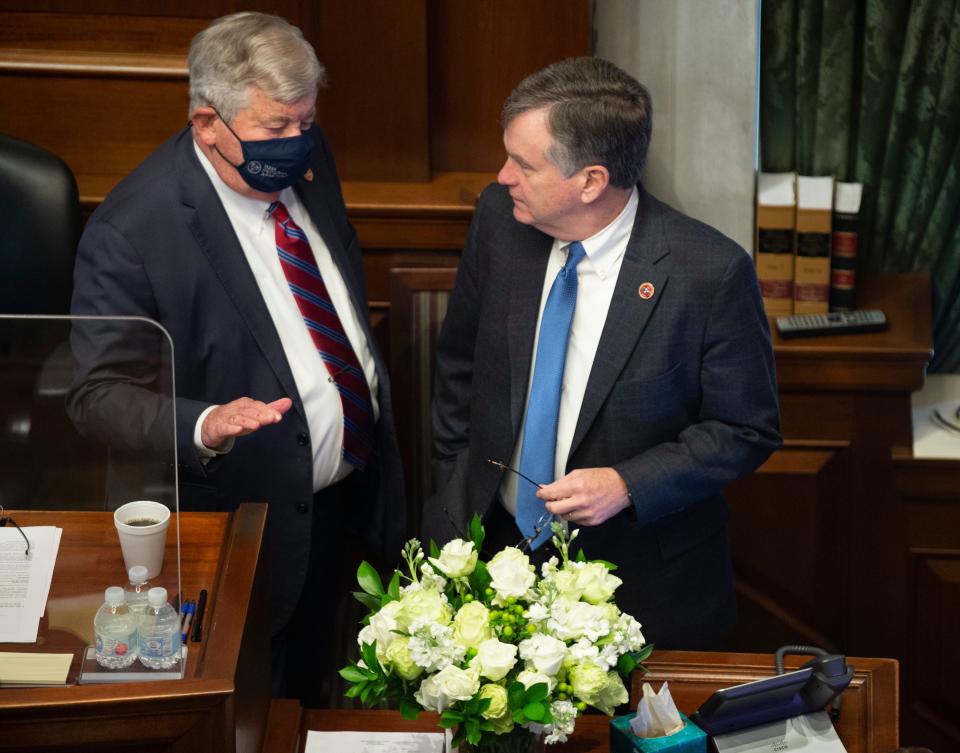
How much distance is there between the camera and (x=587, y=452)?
8.54 ft

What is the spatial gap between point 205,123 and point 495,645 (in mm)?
1376

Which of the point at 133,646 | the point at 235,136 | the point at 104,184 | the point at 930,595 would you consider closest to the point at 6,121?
the point at 104,184

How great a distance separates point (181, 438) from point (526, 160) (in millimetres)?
847

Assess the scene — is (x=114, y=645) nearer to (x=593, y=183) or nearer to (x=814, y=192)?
(x=593, y=183)

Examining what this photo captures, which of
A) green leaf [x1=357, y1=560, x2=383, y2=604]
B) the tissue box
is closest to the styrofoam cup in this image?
green leaf [x1=357, y1=560, x2=383, y2=604]

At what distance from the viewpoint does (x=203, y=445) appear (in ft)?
7.90

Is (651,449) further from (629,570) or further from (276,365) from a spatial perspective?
(276,365)

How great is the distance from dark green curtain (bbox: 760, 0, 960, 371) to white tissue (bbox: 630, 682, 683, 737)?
1.96m

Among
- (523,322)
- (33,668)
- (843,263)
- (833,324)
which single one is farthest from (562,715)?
(843,263)

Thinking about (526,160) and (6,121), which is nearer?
(526,160)

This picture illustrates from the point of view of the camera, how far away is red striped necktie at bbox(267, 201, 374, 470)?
276 centimetres

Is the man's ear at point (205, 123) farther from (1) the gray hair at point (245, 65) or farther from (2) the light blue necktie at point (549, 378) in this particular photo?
(2) the light blue necktie at point (549, 378)

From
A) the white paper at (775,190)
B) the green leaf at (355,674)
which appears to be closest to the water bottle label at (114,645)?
the green leaf at (355,674)

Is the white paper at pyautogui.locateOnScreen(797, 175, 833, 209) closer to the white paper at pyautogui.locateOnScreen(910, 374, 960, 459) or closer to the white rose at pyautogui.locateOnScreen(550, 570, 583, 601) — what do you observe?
the white paper at pyautogui.locateOnScreen(910, 374, 960, 459)
